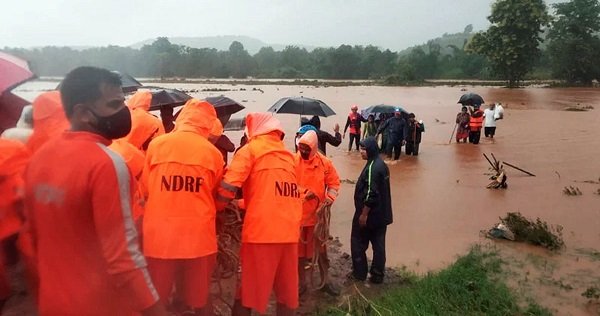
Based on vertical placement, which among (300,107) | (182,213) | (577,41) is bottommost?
(182,213)

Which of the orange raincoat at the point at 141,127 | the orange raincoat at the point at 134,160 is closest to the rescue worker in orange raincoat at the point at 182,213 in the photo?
the orange raincoat at the point at 134,160

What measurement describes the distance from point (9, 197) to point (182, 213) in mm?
946

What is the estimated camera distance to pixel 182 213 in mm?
3158

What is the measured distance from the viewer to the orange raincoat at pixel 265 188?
3484mm

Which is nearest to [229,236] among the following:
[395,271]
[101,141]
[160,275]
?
[160,275]

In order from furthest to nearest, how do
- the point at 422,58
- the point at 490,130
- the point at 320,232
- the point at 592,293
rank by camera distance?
the point at 422,58 → the point at 490,130 → the point at 592,293 → the point at 320,232

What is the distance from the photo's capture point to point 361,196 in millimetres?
5035

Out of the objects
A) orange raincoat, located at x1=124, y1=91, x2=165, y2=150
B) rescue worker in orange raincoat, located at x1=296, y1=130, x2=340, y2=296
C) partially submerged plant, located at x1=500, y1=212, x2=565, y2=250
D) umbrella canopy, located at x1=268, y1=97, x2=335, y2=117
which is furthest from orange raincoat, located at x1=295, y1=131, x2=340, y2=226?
umbrella canopy, located at x1=268, y1=97, x2=335, y2=117

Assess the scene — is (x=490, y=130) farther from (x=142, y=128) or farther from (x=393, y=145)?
(x=142, y=128)

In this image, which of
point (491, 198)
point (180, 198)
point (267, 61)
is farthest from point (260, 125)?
point (267, 61)

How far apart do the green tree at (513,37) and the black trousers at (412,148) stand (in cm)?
3143

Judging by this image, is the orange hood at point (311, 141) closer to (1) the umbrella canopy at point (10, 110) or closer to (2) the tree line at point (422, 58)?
(2) the tree line at point (422, 58)

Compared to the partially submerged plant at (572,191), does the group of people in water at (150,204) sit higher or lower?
higher

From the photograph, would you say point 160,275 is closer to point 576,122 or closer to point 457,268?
point 457,268
